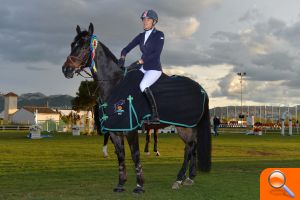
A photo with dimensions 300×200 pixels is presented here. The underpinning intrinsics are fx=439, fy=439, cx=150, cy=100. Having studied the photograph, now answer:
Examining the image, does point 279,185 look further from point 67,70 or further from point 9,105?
point 9,105

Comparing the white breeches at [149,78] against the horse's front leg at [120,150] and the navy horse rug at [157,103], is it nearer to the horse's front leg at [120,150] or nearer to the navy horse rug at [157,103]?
the navy horse rug at [157,103]

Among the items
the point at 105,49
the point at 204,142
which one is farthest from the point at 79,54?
the point at 204,142

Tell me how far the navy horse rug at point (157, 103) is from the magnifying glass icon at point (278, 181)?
14.3 feet

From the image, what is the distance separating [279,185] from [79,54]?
5341 millimetres

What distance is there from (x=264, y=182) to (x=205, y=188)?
16.0 feet

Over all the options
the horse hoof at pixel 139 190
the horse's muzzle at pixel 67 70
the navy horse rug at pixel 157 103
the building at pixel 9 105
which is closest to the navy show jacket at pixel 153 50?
the navy horse rug at pixel 157 103

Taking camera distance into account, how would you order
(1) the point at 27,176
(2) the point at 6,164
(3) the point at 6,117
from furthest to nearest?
(3) the point at 6,117 → (2) the point at 6,164 → (1) the point at 27,176

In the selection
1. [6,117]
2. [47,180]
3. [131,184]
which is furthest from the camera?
[6,117]

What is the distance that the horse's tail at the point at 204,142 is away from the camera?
9.24 metres

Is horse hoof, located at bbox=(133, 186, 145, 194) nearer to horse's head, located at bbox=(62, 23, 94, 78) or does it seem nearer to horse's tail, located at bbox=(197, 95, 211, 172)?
horse's tail, located at bbox=(197, 95, 211, 172)

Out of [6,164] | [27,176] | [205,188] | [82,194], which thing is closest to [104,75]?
[82,194]

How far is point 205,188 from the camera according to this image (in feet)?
27.5

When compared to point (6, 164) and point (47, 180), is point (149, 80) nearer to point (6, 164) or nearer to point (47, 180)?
point (47, 180)

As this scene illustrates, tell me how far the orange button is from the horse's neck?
4.88m
